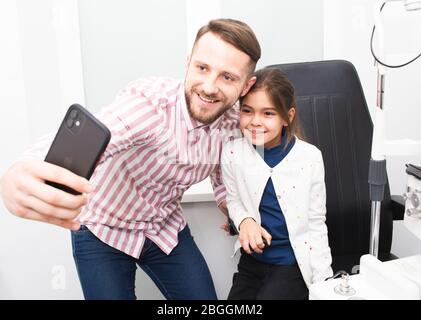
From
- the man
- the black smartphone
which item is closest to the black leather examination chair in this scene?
the man

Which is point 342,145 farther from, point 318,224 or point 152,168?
point 152,168

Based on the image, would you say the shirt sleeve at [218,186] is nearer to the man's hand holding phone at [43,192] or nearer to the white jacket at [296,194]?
the white jacket at [296,194]

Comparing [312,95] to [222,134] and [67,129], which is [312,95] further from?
[67,129]

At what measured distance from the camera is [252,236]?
0.97m

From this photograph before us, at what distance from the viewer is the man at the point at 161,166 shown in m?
0.94

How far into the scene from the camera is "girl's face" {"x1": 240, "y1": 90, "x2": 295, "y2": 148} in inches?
40.1

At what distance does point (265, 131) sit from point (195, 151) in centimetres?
19

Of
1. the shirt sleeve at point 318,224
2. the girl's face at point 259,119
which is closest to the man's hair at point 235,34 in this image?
the girl's face at point 259,119

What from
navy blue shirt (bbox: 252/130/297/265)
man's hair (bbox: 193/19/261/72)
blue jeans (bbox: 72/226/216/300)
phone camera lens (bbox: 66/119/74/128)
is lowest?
blue jeans (bbox: 72/226/216/300)

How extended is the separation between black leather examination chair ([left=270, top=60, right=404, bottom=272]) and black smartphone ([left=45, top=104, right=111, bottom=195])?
0.64 m

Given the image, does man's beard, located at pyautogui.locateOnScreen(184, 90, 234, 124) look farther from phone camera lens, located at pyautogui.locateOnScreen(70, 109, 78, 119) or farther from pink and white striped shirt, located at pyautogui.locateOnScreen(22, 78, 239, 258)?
phone camera lens, located at pyautogui.locateOnScreen(70, 109, 78, 119)

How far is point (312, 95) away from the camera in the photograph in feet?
3.71

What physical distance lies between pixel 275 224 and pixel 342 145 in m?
0.31

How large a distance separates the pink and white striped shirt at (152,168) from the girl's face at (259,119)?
8cm
